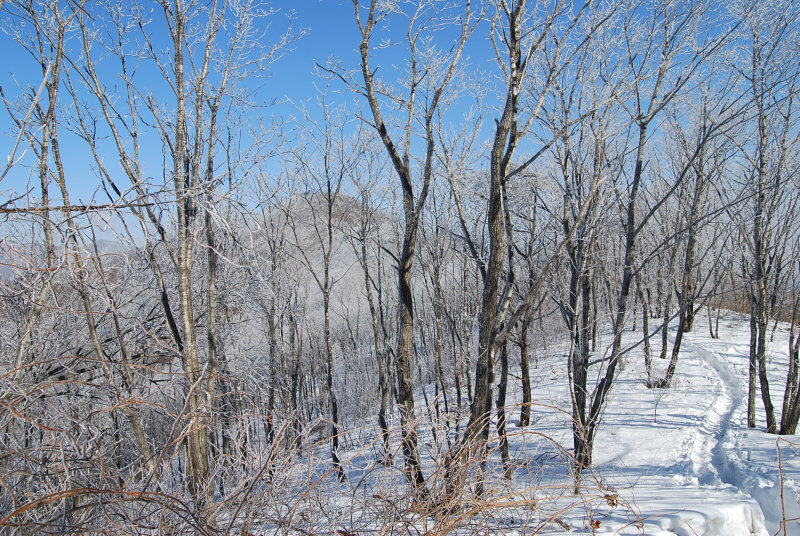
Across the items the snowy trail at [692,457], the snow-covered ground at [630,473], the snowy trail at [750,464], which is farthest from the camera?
the snowy trail at [750,464]

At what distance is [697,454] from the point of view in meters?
8.15

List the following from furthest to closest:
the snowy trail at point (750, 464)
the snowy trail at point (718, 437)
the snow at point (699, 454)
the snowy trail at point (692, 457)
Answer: the snowy trail at point (718, 437) < the snowy trail at point (750, 464) < the snow at point (699, 454) < the snowy trail at point (692, 457)

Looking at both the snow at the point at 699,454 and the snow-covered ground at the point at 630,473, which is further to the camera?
the snow at the point at 699,454

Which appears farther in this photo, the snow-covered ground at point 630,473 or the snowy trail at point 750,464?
the snowy trail at point 750,464

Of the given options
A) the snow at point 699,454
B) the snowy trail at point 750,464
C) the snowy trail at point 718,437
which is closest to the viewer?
the snow at point 699,454

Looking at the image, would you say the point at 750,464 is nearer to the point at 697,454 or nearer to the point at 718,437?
the point at 697,454

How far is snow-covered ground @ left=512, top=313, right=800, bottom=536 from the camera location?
12.1 ft

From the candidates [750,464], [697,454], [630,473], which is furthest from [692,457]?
[630,473]

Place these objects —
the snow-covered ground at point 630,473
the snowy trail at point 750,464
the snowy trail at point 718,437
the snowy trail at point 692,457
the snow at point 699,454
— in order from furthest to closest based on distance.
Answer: the snowy trail at point 718,437
the snowy trail at point 750,464
the snow at point 699,454
the snowy trail at point 692,457
the snow-covered ground at point 630,473

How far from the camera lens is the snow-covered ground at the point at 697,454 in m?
3.70

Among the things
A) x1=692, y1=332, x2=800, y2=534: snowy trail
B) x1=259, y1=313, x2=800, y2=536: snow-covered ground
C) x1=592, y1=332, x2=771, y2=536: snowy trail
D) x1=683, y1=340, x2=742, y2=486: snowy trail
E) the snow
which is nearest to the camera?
x1=259, y1=313, x2=800, y2=536: snow-covered ground

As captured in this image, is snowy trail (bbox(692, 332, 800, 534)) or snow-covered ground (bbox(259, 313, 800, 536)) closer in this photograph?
snow-covered ground (bbox(259, 313, 800, 536))

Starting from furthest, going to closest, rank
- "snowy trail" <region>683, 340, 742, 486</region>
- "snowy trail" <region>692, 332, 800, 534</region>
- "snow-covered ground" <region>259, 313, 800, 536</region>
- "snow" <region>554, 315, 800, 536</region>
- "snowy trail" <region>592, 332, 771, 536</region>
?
"snowy trail" <region>683, 340, 742, 486</region>
"snowy trail" <region>692, 332, 800, 534</region>
"snow" <region>554, 315, 800, 536</region>
"snowy trail" <region>592, 332, 771, 536</region>
"snow-covered ground" <region>259, 313, 800, 536</region>

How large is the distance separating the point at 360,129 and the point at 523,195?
190 inches
